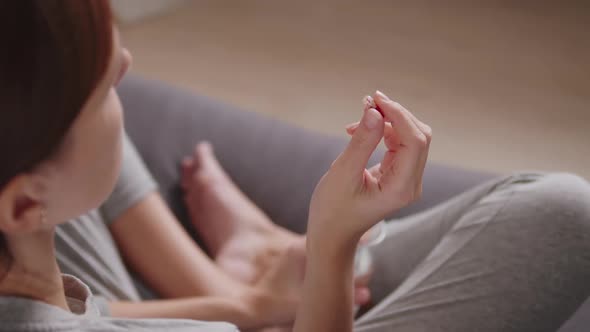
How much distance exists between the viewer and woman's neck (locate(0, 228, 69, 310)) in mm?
552

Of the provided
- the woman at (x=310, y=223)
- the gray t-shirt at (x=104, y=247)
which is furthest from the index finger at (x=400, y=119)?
the gray t-shirt at (x=104, y=247)

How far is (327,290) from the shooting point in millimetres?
710

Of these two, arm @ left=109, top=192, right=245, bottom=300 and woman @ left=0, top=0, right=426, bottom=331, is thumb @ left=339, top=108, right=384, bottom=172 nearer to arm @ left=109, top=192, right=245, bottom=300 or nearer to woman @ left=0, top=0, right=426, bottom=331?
woman @ left=0, top=0, right=426, bottom=331

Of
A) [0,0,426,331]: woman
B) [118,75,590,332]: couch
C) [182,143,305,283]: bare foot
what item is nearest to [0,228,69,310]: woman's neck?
[0,0,426,331]: woman

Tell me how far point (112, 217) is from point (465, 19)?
1385mm

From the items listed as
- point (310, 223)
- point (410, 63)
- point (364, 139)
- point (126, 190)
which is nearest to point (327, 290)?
point (310, 223)

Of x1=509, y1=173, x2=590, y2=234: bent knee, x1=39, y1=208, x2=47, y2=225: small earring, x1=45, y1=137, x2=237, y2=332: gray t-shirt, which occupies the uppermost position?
x1=509, y1=173, x2=590, y2=234: bent knee

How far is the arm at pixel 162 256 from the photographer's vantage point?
0.98 meters

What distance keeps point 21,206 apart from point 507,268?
0.53 m

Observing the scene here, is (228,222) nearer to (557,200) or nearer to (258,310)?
(258,310)

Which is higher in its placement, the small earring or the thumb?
the thumb

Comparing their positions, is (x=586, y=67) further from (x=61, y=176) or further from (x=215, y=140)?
(x=61, y=176)

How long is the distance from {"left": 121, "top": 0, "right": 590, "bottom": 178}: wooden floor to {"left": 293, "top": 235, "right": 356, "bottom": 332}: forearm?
886 millimetres

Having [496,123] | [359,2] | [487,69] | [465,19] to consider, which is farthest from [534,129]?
[359,2]
